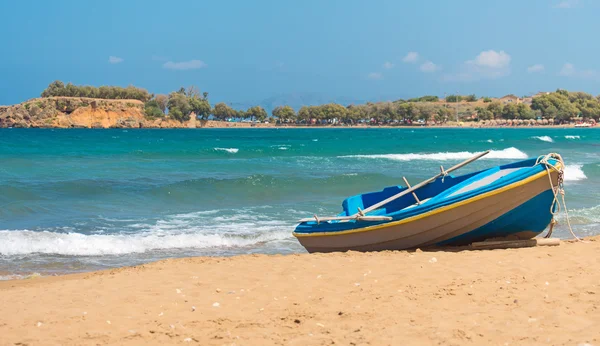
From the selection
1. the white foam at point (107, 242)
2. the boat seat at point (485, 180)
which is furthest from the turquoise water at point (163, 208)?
the boat seat at point (485, 180)

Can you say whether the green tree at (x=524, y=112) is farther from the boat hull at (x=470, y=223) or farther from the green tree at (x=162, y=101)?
the boat hull at (x=470, y=223)

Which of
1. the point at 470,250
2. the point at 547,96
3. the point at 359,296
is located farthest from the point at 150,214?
the point at 547,96

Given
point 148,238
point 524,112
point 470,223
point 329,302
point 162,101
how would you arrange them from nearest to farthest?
point 329,302 → point 470,223 → point 148,238 → point 524,112 → point 162,101

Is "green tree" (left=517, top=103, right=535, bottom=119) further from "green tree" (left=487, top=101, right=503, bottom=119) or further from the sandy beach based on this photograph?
the sandy beach

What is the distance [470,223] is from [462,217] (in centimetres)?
20

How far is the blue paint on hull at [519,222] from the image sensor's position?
8.31 m

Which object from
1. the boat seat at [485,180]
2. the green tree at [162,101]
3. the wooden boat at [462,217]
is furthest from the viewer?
the green tree at [162,101]

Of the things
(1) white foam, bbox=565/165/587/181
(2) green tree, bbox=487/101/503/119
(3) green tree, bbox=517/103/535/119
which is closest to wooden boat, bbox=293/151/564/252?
(1) white foam, bbox=565/165/587/181

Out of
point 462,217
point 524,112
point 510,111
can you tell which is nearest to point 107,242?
point 462,217

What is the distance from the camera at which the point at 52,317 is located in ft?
19.0

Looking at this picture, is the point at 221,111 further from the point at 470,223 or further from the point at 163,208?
the point at 470,223

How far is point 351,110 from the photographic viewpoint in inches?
7151

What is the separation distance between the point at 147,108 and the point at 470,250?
153515 millimetres

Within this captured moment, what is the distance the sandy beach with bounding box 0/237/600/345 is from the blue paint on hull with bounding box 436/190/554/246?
0.45 metres
